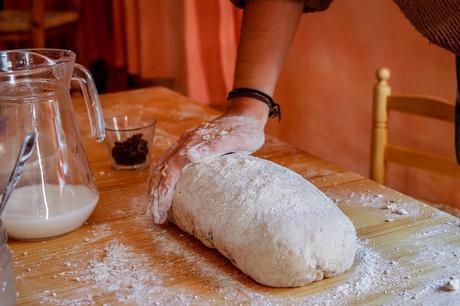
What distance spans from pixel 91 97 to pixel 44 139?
0.08m

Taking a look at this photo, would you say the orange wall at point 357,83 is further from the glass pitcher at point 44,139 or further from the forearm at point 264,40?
the glass pitcher at point 44,139

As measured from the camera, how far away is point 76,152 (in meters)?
0.87

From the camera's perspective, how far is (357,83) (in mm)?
2141

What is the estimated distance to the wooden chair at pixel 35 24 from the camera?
309cm

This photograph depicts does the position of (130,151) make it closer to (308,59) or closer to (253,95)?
(253,95)

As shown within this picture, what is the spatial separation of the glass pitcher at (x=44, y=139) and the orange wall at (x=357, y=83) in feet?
4.00

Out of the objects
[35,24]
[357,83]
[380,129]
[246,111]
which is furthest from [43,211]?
[35,24]

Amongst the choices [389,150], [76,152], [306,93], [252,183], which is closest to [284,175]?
[252,183]

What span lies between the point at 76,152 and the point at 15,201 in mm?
105

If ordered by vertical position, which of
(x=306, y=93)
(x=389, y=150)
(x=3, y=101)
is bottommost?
(x=306, y=93)

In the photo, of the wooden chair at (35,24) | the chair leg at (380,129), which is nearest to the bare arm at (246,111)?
the chair leg at (380,129)

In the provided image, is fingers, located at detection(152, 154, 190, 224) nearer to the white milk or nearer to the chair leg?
the white milk

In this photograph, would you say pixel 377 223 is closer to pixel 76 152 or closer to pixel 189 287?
pixel 189 287

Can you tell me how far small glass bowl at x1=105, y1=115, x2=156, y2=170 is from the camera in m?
1.10
